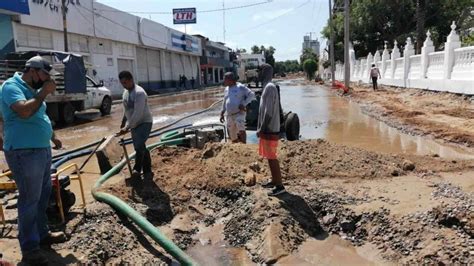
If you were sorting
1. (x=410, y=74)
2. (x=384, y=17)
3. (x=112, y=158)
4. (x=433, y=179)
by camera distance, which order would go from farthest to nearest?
(x=384, y=17), (x=410, y=74), (x=112, y=158), (x=433, y=179)

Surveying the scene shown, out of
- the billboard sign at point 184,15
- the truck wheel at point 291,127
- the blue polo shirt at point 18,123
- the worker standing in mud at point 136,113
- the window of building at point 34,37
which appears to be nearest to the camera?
the blue polo shirt at point 18,123

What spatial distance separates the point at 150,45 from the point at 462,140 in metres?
34.5

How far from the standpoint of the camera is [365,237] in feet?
15.6

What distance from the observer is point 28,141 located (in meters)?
3.58

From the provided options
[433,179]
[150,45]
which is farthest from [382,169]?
[150,45]

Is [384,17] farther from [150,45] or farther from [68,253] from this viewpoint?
[68,253]

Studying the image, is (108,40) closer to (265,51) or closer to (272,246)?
(272,246)

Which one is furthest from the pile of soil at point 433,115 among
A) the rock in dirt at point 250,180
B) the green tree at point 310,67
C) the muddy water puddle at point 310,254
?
the green tree at point 310,67

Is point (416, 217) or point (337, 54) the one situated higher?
point (337, 54)

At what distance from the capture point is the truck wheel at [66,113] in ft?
51.1

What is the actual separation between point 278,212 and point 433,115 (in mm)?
10550

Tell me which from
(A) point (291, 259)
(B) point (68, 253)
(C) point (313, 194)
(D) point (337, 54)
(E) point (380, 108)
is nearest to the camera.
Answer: (B) point (68, 253)

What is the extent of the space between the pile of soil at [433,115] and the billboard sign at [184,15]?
131 feet

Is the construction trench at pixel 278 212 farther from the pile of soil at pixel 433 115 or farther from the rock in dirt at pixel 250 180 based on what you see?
the pile of soil at pixel 433 115
